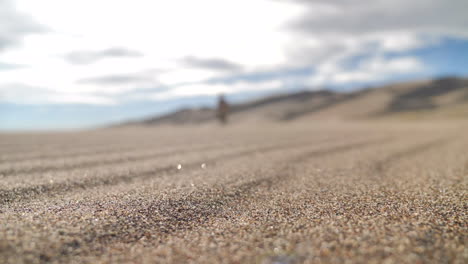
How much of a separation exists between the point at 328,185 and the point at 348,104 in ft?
405

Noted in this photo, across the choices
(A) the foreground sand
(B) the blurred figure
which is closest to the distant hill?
(B) the blurred figure

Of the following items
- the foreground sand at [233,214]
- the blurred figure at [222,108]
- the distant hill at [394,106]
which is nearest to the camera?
A: the foreground sand at [233,214]

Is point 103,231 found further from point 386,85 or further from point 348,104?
point 386,85

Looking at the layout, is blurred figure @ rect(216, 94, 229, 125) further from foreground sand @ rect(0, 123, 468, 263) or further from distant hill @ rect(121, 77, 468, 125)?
foreground sand @ rect(0, 123, 468, 263)

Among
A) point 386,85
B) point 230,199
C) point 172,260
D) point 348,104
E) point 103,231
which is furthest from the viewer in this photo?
point 386,85

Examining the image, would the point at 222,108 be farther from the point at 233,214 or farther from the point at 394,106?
the point at 394,106

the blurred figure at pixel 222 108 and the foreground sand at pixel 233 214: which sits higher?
the blurred figure at pixel 222 108

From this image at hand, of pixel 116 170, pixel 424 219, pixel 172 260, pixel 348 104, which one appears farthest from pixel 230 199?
pixel 348 104

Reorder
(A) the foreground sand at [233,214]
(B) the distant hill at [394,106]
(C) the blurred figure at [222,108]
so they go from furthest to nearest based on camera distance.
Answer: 1. (B) the distant hill at [394,106]
2. (C) the blurred figure at [222,108]
3. (A) the foreground sand at [233,214]

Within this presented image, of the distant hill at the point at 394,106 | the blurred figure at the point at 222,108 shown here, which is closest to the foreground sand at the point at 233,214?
the blurred figure at the point at 222,108

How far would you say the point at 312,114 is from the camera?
372 ft

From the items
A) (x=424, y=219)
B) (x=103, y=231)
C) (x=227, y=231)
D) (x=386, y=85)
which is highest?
(x=386, y=85)

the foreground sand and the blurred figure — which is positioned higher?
the blurred figure

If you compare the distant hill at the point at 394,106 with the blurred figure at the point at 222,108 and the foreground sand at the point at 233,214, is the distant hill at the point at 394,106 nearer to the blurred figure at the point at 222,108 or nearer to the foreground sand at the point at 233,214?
the blurred figure at the point at 222,108
